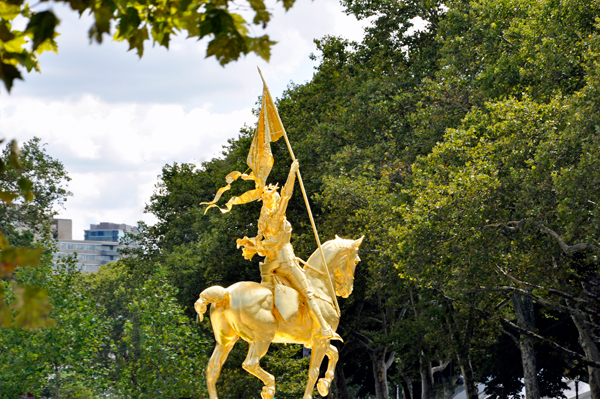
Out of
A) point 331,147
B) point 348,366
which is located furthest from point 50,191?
point 348,366

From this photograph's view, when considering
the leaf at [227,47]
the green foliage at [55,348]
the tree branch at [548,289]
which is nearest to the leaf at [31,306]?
the leaf at [227,47]

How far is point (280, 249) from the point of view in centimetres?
1016

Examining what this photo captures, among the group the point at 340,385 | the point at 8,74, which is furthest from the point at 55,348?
the point at 8,74

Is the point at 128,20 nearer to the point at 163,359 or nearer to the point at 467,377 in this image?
the point at 163,359

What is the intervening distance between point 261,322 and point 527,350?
38.0ft

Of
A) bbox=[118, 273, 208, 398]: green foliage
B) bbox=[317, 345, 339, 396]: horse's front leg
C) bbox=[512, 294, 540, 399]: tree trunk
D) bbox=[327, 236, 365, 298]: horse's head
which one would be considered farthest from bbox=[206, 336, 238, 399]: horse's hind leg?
bbox=[512, 294, 540, 399]: tree trunk

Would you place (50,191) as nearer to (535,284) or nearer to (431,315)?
(431,315)

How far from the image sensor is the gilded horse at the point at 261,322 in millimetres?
9656

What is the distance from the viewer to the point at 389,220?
17.7 metres

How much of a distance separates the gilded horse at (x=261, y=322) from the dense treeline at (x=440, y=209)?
17.6 feet

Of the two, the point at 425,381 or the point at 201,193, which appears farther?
the point at 201,193

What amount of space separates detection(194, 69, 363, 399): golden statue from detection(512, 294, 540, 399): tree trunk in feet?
32.3

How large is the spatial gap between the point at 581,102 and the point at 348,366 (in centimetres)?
1834

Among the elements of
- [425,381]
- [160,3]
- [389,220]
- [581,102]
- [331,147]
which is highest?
[331,147]
